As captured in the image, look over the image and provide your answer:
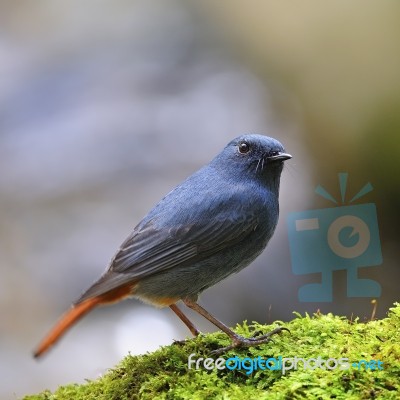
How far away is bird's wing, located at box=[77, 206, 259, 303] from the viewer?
294cm

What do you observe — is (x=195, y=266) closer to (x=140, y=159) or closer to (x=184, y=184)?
(x=184, y=184)

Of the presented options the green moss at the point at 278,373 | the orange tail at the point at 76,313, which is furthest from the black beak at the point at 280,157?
the orange tail at the point at 76,313

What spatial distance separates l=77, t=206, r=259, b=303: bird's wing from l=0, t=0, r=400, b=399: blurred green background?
2840 millimetres

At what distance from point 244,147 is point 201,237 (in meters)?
0.52

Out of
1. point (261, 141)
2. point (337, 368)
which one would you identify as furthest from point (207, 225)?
point (337, 368)

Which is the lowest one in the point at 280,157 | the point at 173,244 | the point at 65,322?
the point at 65,322

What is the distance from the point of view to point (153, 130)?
24.0 feet

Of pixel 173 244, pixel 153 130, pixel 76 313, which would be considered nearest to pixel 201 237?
→ pixel 173 244

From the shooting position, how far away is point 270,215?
10.3ft

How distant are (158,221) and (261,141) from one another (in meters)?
0.63

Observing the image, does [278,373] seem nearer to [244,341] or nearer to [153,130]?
[244,341]

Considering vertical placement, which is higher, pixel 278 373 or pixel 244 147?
pixel 244 147

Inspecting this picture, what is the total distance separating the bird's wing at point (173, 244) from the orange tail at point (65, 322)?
5.1 inches

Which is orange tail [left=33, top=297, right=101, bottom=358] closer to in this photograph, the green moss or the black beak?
the green moss
